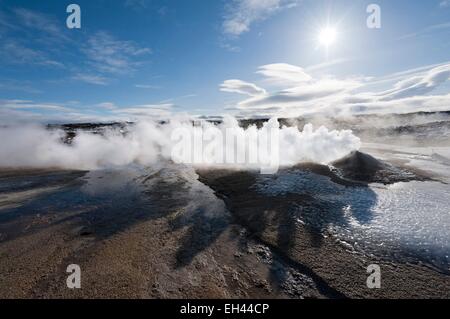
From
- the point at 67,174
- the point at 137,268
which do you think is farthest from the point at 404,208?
the point at 67,174

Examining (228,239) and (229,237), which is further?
(229,237)

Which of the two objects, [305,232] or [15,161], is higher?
[15,161]

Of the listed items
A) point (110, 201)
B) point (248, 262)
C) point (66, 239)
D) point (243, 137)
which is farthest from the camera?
point (243, 137)

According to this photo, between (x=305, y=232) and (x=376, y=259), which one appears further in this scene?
(x=305, y=232)
